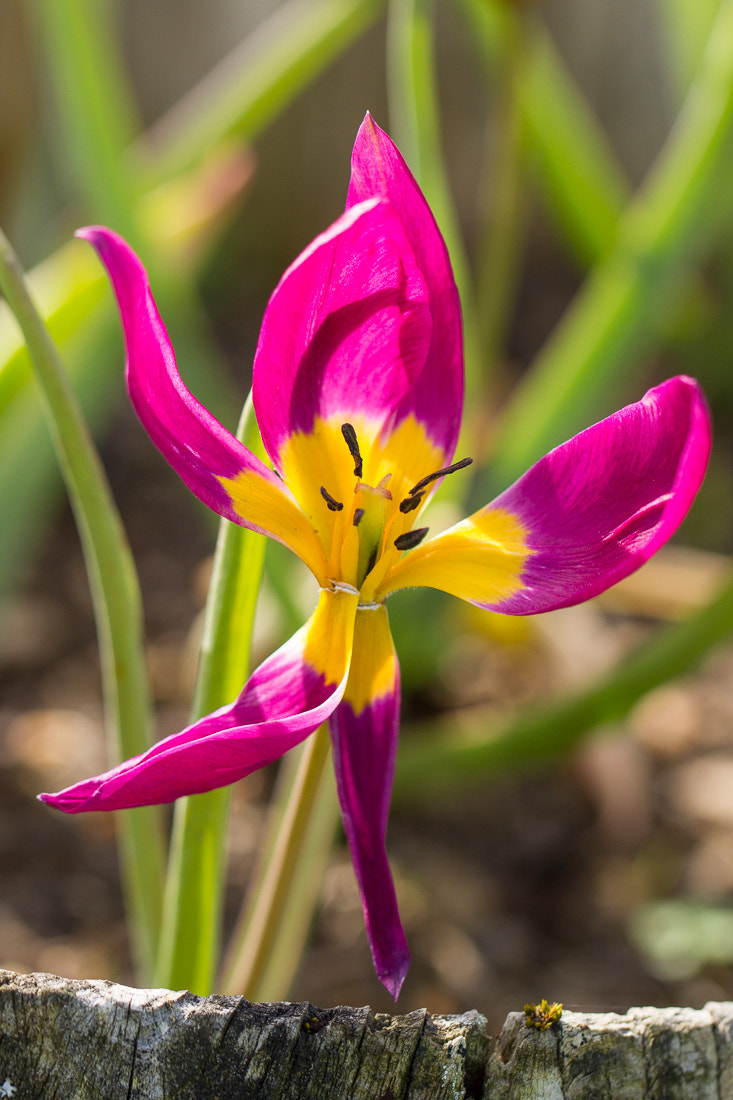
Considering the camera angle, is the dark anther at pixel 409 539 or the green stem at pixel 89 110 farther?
the green stem at pixel 89 110

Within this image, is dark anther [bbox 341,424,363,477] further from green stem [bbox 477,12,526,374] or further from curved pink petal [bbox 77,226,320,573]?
green stem [bbox 477,12,526,374]

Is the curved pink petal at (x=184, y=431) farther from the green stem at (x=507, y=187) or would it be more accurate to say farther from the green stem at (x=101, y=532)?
Result: the green stem at (x=507, y=187)

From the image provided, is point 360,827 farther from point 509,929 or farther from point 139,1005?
point 509,929

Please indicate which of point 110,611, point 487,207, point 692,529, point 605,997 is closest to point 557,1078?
point 110,611

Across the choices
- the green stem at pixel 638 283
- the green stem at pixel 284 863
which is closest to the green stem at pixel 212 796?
the green stem at pixel 284 863

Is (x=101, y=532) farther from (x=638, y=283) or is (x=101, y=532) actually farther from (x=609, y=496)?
(x=638, y=283)

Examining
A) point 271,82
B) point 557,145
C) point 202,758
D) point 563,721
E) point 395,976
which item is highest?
point 271,82

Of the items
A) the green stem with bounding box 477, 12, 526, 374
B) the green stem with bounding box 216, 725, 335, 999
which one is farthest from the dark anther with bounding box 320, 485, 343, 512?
the green stem with bounding box 477, 12, 526, 374

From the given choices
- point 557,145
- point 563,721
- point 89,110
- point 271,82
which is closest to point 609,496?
point 563,721
